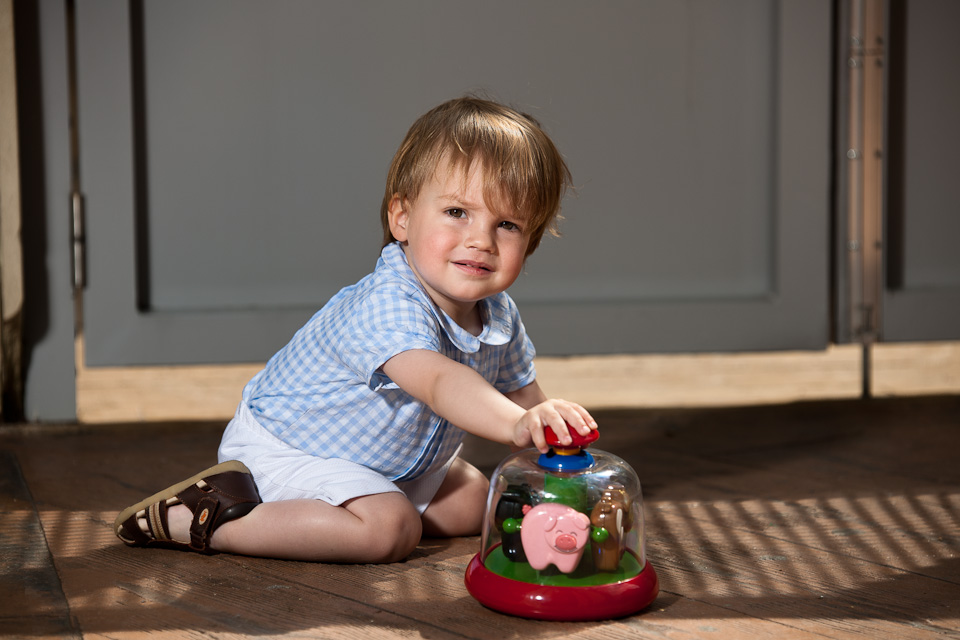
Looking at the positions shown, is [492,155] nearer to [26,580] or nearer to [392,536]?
[392,536]

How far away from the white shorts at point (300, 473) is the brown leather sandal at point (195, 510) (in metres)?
0.03

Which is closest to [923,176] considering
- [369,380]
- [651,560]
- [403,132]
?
[403,132]

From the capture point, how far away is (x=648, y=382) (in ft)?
9.11

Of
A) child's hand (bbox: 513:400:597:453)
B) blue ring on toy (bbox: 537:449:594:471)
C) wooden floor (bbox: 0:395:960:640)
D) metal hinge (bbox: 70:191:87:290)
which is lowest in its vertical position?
wooden floor (bbox: 0:395:960:640)

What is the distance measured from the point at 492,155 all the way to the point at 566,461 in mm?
371

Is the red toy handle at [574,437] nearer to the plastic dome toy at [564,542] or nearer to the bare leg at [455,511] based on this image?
the plastic dome toy at [564,542]

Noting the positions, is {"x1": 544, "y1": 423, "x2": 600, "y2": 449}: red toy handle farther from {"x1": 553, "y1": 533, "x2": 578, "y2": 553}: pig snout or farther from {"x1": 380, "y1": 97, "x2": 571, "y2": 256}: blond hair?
{"x1": 380, "y1": 97, "x2": 571, "y2": 256}: blond hair

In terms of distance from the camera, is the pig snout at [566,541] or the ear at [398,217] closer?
the pig snout at [566,541]

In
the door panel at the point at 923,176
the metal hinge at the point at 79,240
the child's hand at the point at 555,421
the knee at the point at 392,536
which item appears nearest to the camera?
the child's hand at the point at 555,421

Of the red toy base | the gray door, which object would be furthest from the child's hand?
the gray door

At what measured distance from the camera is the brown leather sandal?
1.16 m

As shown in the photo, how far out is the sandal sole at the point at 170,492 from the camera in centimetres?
118

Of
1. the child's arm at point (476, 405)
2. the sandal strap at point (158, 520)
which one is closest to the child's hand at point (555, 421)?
the child's arm at point (476, 405)

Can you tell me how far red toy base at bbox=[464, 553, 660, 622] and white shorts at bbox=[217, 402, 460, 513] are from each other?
0.25m
